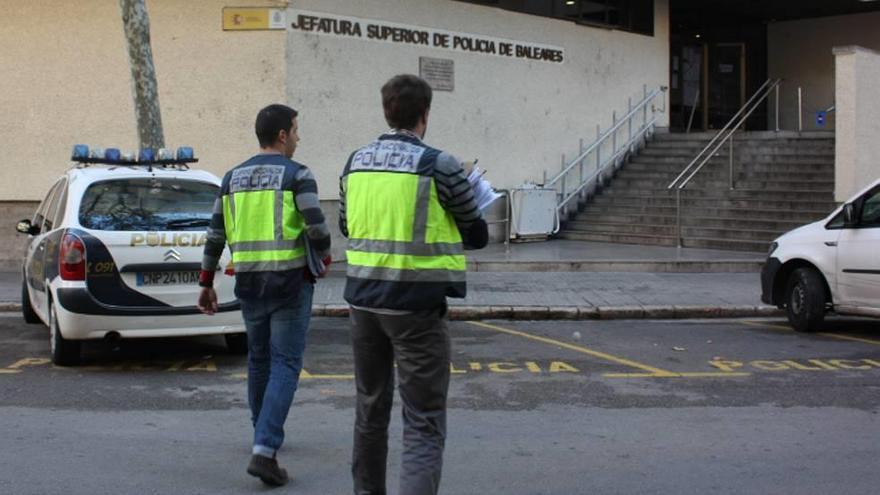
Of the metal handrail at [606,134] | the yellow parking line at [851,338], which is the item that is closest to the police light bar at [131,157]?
the yellow parking line at [851,338]

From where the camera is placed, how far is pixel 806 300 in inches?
373

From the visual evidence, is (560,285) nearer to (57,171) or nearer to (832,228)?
(832,228)

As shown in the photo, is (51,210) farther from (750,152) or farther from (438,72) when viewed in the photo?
(750,152)

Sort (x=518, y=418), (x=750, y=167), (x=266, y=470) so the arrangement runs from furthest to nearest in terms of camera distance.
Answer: (x=750, y=167)
(x=518, y=418)
(x=266, y=470)

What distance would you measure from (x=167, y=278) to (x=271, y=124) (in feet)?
9.46

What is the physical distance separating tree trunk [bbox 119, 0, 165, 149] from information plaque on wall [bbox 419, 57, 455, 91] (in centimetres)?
537

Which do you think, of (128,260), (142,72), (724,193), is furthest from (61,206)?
(724,193)

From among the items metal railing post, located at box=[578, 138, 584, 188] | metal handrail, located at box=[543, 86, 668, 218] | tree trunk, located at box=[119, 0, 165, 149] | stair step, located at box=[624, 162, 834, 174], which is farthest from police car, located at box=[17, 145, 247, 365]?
stair step, located at box=[624, 162, 834, 174]

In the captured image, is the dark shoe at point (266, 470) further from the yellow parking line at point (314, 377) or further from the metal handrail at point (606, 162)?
the metal handrail at point (606, 162)

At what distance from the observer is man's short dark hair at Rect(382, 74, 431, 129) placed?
12.1 ft

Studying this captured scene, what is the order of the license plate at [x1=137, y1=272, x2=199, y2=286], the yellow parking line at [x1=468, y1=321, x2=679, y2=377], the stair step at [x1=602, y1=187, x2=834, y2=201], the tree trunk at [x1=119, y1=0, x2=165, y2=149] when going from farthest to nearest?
the stair step at [x1=602, y1=187, x2=834, y2=201]
the tree trunk at [x1=119, y1=0, x2=165, y2=149]
the yellow parking line at [x1=468, y1=321, x2=679, y2=377]
the license plate at [x1=137, y1=272, x2=199, y2=286]

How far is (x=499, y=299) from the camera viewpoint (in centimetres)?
1145

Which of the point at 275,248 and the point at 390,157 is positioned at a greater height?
the point at 390,157

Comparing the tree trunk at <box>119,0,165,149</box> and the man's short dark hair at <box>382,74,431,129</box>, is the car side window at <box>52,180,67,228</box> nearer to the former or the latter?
the tree trunk at <box>119,0,165,149</box>
